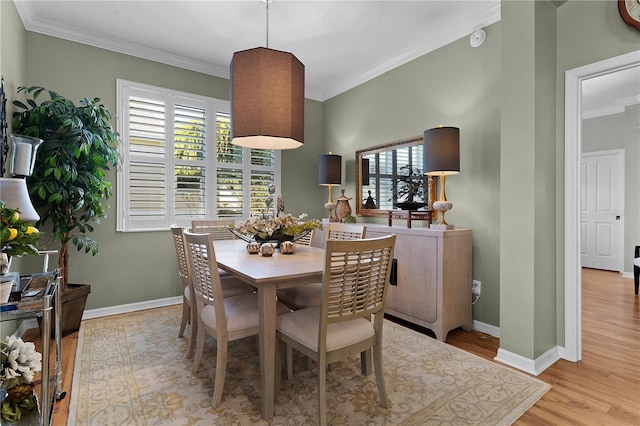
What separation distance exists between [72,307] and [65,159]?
4.21ft

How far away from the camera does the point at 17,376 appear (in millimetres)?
1467

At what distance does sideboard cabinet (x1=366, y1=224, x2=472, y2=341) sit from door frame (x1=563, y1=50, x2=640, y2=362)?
2.40ft

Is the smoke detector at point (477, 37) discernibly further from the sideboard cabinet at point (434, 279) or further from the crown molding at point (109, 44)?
the crown molding at point (109, 44)

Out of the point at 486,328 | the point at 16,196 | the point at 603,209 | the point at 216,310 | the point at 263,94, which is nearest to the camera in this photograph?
→ the point at 16,196

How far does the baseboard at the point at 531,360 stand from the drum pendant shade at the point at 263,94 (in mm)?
2173

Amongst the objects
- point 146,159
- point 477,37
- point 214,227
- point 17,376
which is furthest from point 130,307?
point 477,37

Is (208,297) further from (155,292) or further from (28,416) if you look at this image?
(155,292)

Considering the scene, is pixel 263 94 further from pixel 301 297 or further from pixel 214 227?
pixel 214 227

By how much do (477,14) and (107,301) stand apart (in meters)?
4.56

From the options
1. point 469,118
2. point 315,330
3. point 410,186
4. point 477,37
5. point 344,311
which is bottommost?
point 315,330

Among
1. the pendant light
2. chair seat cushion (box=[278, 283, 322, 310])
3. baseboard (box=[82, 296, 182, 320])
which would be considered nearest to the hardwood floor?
baseboard (box=[82, 296, 182, 320])

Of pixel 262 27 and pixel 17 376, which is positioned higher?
pixel 262 27

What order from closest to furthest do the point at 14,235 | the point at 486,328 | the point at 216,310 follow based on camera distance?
the point at 14,235
the point at 216,310
the point at 486,328

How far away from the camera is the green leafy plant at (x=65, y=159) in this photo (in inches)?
105
